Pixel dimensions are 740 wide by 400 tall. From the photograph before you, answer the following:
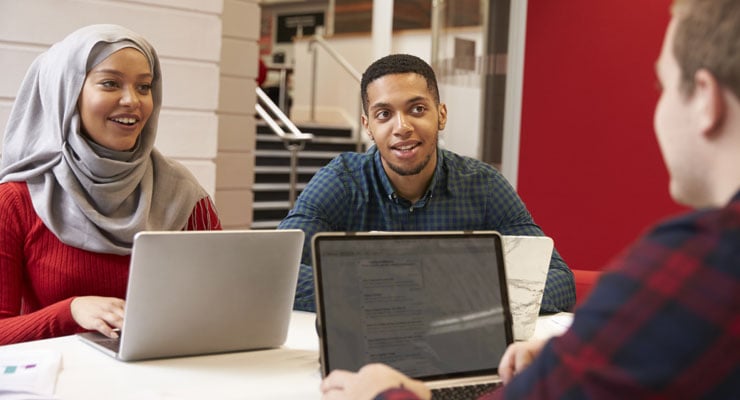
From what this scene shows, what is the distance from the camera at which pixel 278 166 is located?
8.30 m

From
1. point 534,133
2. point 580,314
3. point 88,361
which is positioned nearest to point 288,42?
point 534,133

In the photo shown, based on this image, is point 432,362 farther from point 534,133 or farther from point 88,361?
point 534,133

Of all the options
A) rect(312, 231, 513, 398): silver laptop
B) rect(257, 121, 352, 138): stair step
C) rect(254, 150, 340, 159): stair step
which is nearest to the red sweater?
rect(312, 231, 513, 398): silver laptop

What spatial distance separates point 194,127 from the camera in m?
4.25

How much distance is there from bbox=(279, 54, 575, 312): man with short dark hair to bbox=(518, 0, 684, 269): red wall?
7.48 ft

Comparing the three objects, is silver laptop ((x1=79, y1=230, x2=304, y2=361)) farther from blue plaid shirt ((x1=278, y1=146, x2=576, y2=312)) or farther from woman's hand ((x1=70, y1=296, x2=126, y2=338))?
blue plaid shirt ((x1=278, y1=146, x2=576, y2=312))

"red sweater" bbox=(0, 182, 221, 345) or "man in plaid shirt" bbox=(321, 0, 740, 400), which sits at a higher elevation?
"man in plaid shirt" bbox=(321, 0, 740, 400)

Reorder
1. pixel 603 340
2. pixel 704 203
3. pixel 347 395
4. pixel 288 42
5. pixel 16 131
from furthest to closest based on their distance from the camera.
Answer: pixel 288 42, pixel 16 131, pixel 347 395, pixel 704 203, pixel 603 340

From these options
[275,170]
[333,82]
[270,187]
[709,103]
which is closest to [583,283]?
[709,103]

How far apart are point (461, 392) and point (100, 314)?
815mm

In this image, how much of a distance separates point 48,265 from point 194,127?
2.08m

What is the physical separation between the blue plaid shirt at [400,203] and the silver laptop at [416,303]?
34.6 inches

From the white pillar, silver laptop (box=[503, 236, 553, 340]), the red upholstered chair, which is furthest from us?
the white pillar

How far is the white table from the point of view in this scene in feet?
4.87
